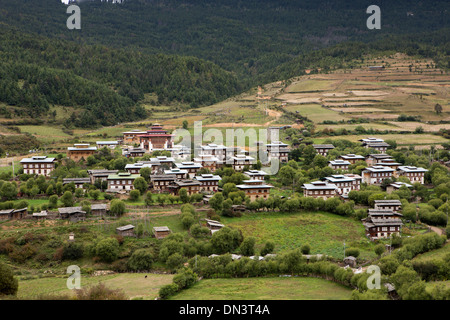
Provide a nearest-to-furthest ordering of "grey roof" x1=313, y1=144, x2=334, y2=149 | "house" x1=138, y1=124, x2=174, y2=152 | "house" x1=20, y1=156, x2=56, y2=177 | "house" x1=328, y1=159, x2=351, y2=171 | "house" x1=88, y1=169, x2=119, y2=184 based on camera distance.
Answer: "house" x1=88, y1=169, x2=119, y2=184 < "house" x1=20, y1=156, x2=56, y2=177 < "house" x1=328, y1=159, x2=351, y2=171 < "grey roof" x1=313, y1=144, x2=334, y2=149 < "house" x1=138, y1=124, x2=174, y2=152

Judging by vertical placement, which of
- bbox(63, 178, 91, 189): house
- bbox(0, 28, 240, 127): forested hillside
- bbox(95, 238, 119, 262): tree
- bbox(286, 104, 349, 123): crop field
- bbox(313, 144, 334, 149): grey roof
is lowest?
bbox(95, 238, 119, 262): tree

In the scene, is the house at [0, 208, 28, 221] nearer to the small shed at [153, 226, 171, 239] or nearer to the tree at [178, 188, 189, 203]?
the small shed at [153, 226, 171, 239]

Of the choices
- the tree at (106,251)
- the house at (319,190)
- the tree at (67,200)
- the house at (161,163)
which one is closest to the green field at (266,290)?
the tree at (106,251)

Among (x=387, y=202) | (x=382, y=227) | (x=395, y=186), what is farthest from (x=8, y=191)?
(x=395, y=186)

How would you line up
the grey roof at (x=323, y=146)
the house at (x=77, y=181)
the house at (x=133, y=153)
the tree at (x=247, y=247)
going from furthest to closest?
the grey roof at (x=323, y=146) → the house at (x=133, y=153) → the house at (x=77, y=181) → the tree at (x=247, y=247)

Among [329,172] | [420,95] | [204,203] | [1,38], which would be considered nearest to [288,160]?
[329,172]

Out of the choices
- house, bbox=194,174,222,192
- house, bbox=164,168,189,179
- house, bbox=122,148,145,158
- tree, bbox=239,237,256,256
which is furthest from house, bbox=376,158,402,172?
tree, bbox=239,237,256,256

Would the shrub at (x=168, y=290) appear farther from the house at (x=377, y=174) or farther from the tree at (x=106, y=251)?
the house at (x=377, y=174)
